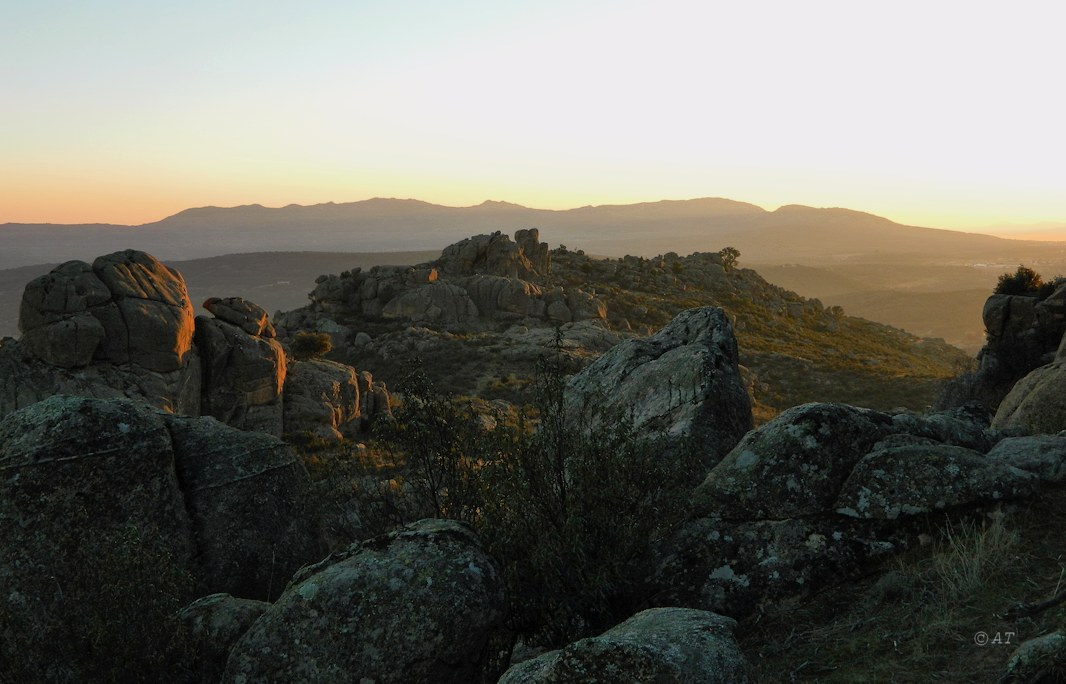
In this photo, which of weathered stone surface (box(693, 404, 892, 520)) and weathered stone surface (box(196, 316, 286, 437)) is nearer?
weathered stone surface (box(693, 404, 892, 520))

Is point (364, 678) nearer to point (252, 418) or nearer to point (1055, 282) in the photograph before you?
point (252, 418)

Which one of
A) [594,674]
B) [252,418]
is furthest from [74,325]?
[594,674]

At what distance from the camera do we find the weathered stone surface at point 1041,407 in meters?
16.4

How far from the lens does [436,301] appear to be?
75062 millimetres

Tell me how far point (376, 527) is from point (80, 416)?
4.27 metres

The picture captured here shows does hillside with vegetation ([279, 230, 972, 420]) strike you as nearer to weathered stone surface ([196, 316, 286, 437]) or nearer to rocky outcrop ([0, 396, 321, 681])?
weathered stone surface ([196, 316, 286, 437])

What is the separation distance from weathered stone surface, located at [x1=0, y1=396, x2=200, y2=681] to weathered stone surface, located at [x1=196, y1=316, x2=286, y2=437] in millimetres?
22578

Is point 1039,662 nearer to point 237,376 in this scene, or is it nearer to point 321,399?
point 237,376

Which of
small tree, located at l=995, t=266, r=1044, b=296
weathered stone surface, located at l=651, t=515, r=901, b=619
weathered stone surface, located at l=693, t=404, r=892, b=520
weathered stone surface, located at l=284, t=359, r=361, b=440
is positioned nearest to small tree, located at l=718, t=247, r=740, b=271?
small tree, located at l=995, t=266, r=1044, b=296

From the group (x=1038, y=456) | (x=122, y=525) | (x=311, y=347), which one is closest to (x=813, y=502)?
(x=1038, y=456)

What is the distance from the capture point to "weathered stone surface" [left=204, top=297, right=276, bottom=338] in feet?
111

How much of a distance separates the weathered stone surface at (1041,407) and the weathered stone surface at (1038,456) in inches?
195

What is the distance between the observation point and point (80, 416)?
32.5 feet

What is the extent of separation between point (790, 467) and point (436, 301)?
66.3 m
